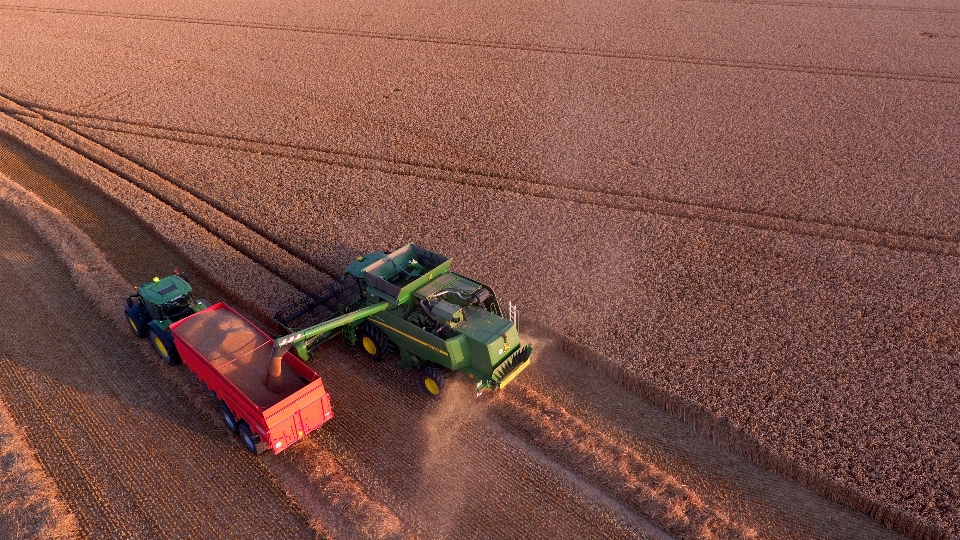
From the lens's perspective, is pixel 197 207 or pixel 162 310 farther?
pixel 197 207

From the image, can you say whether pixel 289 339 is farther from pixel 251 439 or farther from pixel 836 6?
pixel 836 6

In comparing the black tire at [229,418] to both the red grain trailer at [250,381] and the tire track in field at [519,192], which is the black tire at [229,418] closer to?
the red grain trailer at [250,381]

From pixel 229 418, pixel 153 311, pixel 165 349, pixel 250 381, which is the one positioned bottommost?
pixel 229 418

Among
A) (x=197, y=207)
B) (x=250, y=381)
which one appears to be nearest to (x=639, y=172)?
(x=197, y=207)

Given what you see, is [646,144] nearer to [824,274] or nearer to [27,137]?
[824,274]

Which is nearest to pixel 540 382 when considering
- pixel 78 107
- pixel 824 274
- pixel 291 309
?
pixel 291 309

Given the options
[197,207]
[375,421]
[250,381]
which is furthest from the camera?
[197,207]

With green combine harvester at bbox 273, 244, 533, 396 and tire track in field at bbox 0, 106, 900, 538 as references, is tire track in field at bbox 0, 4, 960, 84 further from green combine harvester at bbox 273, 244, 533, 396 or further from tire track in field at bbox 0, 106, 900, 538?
tire track in field at bbox 0, 106, 900, 538

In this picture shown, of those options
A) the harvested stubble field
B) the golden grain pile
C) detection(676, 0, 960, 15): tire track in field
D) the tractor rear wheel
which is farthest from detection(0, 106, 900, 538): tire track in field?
detection(676, 0, 960, 15): tire track in field
